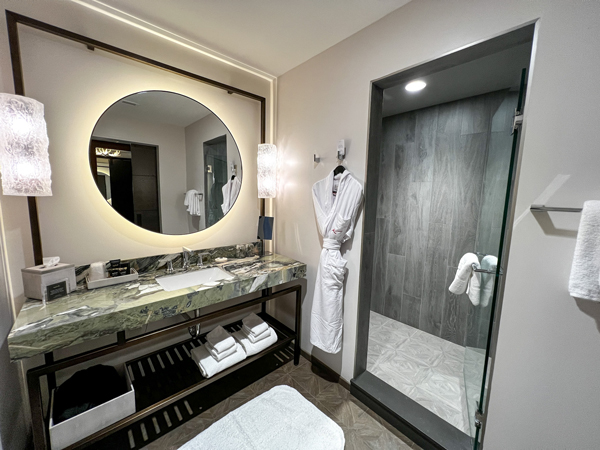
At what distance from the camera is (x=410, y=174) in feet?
8.36

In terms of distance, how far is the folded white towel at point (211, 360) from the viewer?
5.10ft

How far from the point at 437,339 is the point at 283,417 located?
197 centimetres

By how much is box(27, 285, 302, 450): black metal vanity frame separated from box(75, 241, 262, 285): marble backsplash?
17.4 inches

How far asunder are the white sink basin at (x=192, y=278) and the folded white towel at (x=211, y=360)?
475 mm

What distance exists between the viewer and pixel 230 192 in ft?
7.03

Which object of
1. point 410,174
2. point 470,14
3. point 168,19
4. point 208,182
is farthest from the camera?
point 410,174

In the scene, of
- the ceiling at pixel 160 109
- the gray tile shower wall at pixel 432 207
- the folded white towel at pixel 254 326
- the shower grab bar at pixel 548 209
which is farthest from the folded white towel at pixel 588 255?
the ceiling at pixel 160 109

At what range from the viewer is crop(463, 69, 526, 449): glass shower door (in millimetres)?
1079

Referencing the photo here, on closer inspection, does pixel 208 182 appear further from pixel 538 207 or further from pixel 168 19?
pixel 538 207

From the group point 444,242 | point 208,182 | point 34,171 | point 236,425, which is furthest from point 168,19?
point 444,242

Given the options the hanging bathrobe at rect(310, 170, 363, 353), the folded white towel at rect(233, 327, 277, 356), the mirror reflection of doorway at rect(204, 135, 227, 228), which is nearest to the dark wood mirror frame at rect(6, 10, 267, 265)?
the mirror reflection of doorway at rect(204, 135, 227, 228)

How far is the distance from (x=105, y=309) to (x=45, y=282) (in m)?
0.38

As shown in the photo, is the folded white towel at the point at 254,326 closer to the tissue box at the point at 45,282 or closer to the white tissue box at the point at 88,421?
the white tissue box at the point at 88,421

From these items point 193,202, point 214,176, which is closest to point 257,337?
point 193,202
